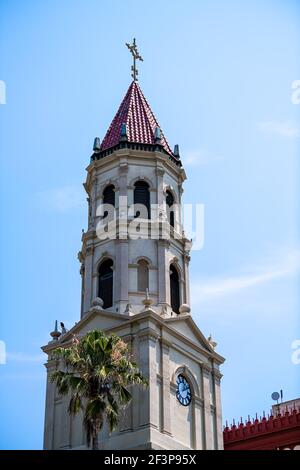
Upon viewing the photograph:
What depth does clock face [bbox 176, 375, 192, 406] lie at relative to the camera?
4410cm

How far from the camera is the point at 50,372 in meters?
45.9

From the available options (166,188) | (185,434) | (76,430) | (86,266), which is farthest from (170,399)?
(166,188)

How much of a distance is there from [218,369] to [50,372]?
9.78m

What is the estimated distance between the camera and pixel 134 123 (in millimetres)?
53062

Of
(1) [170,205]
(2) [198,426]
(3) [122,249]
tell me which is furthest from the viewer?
(1) [170,205]

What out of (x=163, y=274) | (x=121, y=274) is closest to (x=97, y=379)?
(x=121, y=274)

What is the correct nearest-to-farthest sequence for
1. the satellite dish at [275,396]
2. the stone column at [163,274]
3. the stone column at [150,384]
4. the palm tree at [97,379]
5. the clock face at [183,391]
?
1. the palm tree at [97,379]
2. the stone column at [150,384]
3. the clock face at [183,391]
4. the stone column at [163,274]
5. the satellite dish at [275,396]

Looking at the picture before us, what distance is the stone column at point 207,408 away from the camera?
44.5 metres

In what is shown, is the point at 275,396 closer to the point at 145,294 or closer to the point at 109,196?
the point at 145,294

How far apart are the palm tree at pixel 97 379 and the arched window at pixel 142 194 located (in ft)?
47.6

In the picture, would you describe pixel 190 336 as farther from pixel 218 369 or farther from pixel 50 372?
pixel 50 372

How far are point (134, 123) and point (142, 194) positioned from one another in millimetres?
5759

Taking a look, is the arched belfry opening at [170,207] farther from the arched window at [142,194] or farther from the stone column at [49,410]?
the stone column at [49,410]

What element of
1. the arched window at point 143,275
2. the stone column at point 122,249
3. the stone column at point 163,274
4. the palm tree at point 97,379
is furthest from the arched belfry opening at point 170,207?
the palm tree at point 97,379
